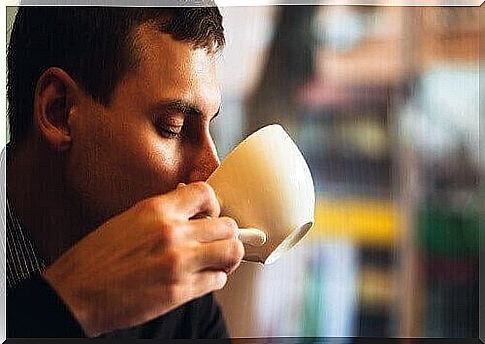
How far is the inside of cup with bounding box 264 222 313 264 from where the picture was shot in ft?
3.76

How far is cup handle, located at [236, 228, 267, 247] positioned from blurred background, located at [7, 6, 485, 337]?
4 centimetres

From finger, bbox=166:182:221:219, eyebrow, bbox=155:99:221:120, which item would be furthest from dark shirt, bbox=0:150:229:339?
eyebrow, bbox=155:99:221:120

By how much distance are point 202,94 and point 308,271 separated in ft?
0.85

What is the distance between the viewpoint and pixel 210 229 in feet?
3.68

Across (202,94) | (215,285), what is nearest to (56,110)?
(202,94)

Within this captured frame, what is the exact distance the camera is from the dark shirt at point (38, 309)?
1147 millimetres

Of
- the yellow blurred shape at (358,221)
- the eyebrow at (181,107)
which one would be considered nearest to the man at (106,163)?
the eyebrow at (181,107)

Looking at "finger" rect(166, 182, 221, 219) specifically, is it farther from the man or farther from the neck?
the neck

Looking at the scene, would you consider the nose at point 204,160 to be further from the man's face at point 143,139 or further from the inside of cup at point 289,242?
the inside of cup at point 289,242

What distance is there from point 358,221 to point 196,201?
0.68 feet

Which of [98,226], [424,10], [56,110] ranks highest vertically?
[424,10]

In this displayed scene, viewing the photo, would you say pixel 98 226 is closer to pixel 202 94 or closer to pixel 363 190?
pixel 202 94

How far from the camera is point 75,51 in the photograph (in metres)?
1.15

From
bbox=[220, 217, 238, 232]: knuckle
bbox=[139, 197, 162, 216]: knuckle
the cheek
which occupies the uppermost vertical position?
the cheek
